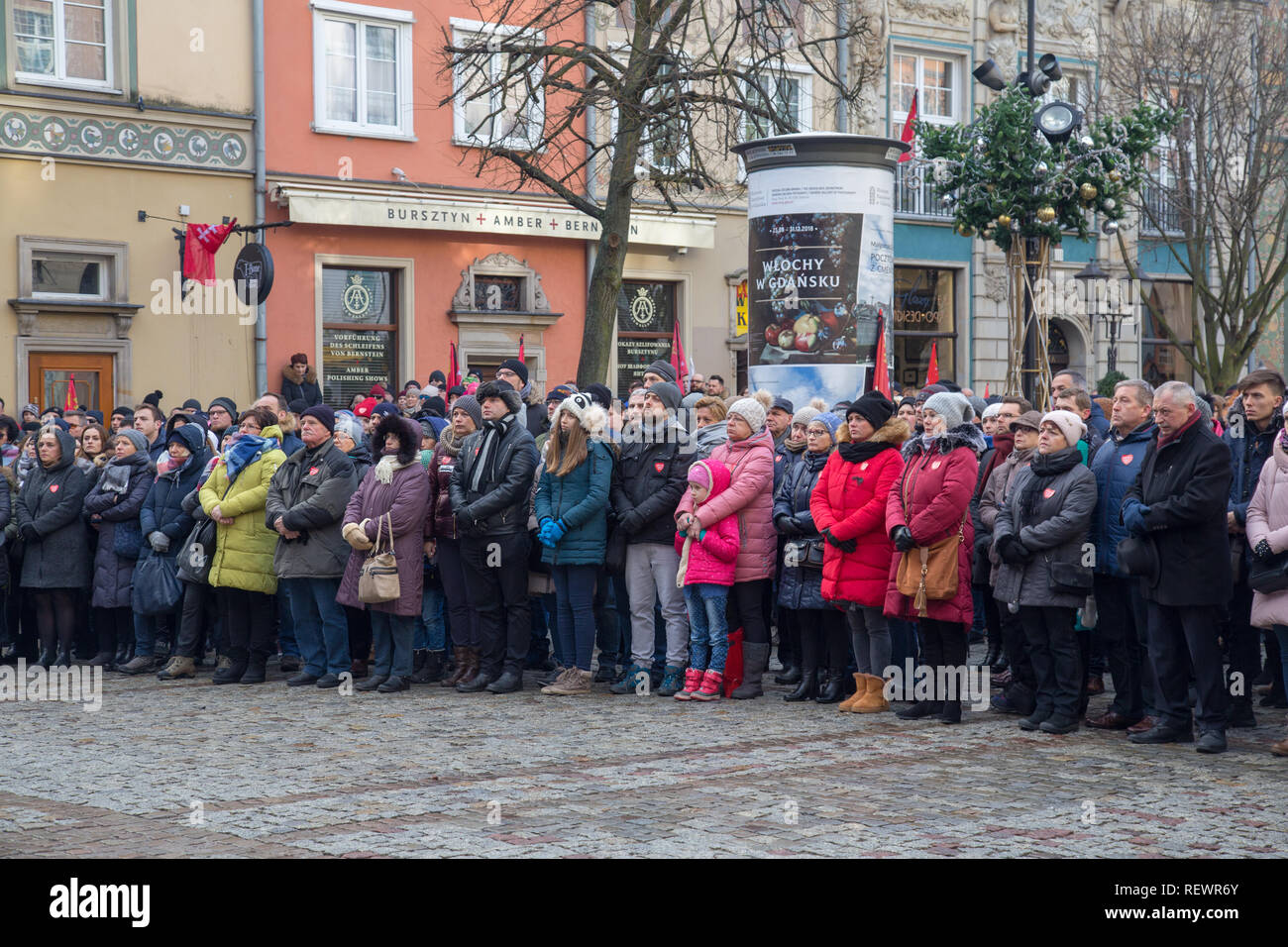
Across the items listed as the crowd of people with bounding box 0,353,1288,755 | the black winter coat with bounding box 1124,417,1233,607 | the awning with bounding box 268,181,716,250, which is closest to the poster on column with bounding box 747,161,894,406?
the crowd of people with bounding box 0,353,1288,755

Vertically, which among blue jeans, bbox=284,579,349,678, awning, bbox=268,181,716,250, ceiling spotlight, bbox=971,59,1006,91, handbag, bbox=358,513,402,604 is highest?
ceiling spotlight, bbox=971,59,1006,91

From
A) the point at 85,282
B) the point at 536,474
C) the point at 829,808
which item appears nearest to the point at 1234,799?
the point at 829,808

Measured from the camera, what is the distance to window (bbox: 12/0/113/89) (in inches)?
838

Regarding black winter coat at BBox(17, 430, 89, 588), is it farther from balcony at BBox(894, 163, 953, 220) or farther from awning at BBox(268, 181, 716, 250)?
balcony at BBox(894, 163, 953, 220)

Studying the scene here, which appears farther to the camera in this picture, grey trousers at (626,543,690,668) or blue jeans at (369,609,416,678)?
blue jeans at (369,609,416,678)

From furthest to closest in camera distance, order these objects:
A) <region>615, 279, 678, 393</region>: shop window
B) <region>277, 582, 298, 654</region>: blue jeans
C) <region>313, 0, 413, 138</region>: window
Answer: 1. <region>615, 279, 678, 393</region>: shop window
2. <region>313, 0, 413, 138</region>: window
3. <region>277, 582, 298, 654</region>: blue jeans

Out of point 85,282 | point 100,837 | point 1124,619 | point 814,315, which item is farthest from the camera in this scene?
point 85,282

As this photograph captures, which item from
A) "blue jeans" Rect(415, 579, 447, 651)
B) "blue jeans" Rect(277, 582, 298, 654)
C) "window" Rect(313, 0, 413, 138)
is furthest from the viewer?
"window" Rect(313, 0, 413, 138)

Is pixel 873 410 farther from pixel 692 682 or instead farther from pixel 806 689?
pixel 692 682

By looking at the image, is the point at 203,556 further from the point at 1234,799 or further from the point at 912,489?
the point at 1234,799

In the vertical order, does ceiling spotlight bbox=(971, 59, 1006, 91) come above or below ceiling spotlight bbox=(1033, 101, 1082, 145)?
above

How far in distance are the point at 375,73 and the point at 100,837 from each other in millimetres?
18687

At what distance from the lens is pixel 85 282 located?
21.8 m

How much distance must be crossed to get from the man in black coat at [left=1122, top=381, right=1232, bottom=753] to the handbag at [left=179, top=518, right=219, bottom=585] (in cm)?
672
